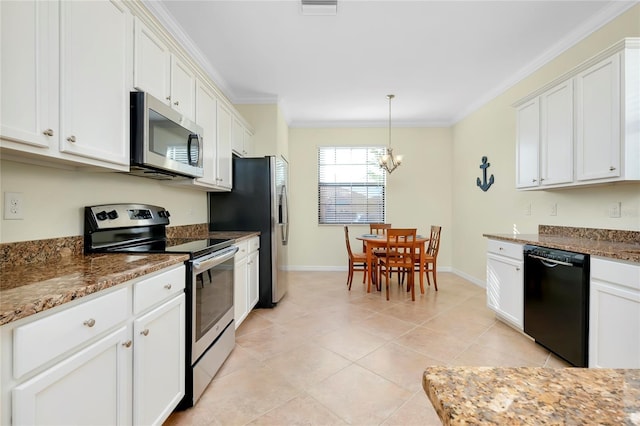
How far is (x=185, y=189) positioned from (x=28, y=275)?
1.86m

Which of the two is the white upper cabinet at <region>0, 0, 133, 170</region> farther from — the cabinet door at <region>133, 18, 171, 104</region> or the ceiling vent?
the ceiling vent

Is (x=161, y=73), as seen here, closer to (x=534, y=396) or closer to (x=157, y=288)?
(x=157, y=288)

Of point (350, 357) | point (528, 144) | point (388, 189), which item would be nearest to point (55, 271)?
point (350, 357)

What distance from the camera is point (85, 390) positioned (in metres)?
1.02

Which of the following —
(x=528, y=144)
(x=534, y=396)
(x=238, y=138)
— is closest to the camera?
(x=534, y=396)

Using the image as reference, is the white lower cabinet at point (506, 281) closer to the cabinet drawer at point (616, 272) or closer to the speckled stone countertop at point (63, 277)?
the cabinet drawer at point (616, 272)

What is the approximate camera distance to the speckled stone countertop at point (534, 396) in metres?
0.41

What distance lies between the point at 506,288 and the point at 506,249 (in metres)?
0.39

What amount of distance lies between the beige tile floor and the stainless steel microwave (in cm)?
151

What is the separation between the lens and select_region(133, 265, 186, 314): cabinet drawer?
1.30 meters

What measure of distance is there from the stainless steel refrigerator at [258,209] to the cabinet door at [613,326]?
9.30 feet

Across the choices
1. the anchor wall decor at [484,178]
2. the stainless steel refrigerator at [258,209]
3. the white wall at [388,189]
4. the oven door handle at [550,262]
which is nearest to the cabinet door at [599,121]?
the oven door handle at [550,262]

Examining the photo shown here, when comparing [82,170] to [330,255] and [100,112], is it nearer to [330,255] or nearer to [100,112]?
[100,112]

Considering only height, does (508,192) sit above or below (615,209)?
above
